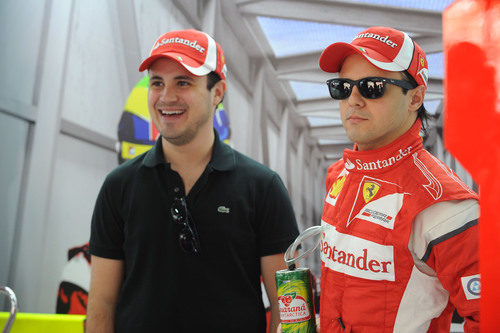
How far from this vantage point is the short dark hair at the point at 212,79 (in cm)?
158

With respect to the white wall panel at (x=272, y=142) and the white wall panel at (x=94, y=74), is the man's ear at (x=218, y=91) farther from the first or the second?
the white wall panel at (x=272, y=142)

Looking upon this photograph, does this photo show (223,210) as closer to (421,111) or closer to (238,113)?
(421,111)

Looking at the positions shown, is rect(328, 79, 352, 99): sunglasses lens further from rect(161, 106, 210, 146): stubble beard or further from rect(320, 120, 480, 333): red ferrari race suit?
rect(161, 106, 210, 146): stubble beard

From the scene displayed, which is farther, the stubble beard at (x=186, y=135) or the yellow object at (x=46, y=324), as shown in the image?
the yellow object at (x=46, y=324)

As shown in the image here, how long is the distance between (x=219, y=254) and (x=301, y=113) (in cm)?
223

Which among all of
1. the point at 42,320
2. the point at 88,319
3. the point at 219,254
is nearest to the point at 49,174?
the point at 42,320

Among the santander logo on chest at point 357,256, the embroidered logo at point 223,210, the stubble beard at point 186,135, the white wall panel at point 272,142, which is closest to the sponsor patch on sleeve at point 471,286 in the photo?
the santander logo on chest at point 357,256

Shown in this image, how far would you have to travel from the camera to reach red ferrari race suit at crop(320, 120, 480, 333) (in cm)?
92

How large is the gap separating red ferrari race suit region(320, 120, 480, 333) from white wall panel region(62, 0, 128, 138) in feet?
6.44

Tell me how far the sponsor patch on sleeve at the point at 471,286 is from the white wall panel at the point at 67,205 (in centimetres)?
224

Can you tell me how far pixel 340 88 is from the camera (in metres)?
1.17

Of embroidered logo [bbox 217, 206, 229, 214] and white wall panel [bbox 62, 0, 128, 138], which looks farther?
white wall panel [bbox 62, 0, 128, 138]

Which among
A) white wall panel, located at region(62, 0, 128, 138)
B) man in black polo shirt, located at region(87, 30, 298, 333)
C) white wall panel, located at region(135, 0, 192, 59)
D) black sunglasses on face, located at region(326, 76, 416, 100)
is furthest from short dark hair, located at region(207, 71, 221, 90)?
white wall panel, located at region(135, 0, 192, 59)

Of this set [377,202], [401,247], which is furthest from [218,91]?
[401,247]
